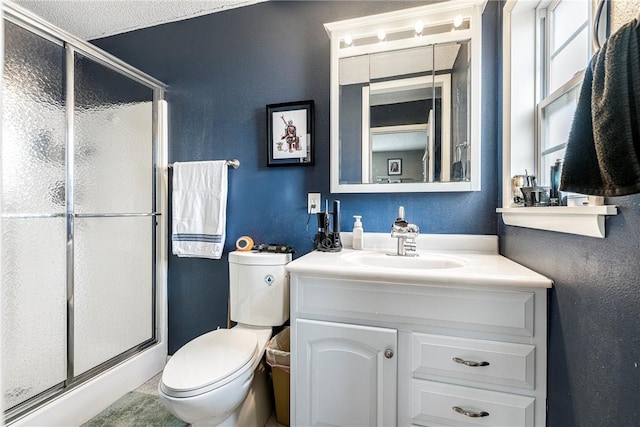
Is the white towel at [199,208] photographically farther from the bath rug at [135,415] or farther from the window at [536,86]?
the window at [536,86]

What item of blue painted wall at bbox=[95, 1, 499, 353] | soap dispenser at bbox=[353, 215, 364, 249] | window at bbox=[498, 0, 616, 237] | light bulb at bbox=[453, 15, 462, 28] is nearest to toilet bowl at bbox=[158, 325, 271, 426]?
blue painted wall at bbox=[95, 1, 499, 353]

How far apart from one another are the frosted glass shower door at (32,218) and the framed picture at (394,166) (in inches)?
64.8

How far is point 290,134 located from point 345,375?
4.17 feet

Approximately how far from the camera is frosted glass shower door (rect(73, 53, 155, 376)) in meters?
1.53

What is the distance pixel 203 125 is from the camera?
190 cm

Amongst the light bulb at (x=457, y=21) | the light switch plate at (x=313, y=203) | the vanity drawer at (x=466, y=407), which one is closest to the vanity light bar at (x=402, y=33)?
the light bulb at (x=457, y=21)

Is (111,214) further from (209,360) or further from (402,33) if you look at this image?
(402,33)

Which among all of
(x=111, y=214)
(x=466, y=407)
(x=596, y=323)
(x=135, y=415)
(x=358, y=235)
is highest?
(x=111, y=214)

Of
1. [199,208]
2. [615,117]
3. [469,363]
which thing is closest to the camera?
[615,117]

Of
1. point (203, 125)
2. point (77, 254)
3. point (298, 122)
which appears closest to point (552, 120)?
point (298, 122)

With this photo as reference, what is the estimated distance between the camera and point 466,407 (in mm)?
1004

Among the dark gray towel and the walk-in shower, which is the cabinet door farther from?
the walk-in shower

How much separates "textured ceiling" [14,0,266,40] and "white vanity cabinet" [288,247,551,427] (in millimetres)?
1780

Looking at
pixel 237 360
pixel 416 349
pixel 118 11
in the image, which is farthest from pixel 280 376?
pixel 118 11
